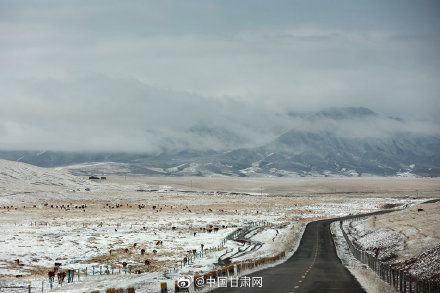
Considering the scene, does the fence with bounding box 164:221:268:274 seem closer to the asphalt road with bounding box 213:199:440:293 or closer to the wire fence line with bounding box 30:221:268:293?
the wire fence line with bounding box 30:221:268:293

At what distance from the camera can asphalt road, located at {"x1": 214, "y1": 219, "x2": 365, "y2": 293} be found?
28.2 metres

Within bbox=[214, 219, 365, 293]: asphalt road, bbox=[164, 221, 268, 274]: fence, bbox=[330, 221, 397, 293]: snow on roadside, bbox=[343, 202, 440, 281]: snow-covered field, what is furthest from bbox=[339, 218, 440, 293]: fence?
bbox=[164, 221, 268, 274]: fence

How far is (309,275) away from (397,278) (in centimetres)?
661

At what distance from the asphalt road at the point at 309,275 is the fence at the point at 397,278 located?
89.7 inches

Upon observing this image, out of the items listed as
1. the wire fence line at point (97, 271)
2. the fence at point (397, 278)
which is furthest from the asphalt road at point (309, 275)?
the wire fence line at point (97, 271)

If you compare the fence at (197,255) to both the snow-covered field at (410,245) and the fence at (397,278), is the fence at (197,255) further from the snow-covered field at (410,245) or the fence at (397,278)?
the snow-covered field at (410,245)

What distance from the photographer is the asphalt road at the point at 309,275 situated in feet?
92.6

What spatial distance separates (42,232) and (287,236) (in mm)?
34827

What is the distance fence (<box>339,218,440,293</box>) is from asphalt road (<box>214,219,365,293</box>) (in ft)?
7.48

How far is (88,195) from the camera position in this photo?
178625 millimetres

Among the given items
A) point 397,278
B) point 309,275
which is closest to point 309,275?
point 309,275

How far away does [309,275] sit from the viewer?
116 ft

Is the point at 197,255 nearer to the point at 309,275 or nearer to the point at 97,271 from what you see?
the point at 97,271

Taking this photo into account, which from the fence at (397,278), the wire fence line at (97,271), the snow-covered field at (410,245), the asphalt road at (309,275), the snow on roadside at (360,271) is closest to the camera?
the fence at (397,278)
